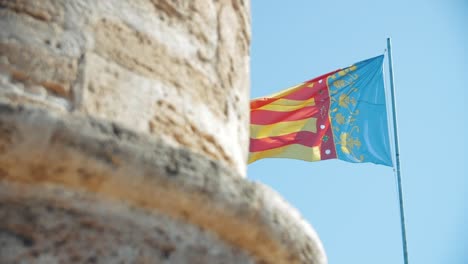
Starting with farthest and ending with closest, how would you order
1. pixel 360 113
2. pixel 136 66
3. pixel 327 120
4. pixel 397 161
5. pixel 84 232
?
1. pixel 360 113
2. pixel 327 120
3. pixel 397 161
4. pixel 136 66
5. pixel 84 232

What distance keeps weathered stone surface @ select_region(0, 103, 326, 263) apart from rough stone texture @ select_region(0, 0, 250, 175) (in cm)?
8

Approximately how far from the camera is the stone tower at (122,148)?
121cm

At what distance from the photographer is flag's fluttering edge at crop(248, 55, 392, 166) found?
715cm

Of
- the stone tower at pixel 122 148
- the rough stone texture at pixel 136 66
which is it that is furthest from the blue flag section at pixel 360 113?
the stone tower at pixel 122 148

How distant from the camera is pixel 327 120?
7.37m

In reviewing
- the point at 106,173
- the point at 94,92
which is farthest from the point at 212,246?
the point at 94,92

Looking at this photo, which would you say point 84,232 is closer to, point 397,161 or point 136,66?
point 136,66

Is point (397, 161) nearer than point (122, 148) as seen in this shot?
No

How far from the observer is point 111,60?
146 centimetres

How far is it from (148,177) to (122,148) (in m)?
0.07

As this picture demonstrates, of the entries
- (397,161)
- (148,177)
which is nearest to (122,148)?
(148,177)

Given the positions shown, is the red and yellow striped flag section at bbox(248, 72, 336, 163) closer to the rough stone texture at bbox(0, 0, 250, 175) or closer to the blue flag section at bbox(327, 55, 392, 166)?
the blue flag section at bbox(327, 55, 392, 166)

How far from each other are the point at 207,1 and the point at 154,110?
1.33ft

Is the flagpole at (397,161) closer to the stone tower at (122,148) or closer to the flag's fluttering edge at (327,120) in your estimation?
the flag's fluttering edge at (327,120)
